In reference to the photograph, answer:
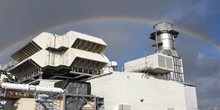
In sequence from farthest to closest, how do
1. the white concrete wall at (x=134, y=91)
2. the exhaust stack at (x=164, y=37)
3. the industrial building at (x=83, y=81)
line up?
the exhaust stack at (x=164, y=37) → the white concrete wall at (x=134, y=91) → the industrial building at (x=83, y=81)

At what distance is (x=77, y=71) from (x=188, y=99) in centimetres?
2975

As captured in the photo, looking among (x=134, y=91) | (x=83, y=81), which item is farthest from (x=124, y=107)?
(x=83, y=81)

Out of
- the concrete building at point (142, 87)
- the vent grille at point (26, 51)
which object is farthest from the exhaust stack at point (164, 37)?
the vent grille at point (26, 51)

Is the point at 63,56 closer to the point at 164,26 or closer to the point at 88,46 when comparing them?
the point at 88,46

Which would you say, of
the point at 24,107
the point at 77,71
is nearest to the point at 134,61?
the point at 77,71

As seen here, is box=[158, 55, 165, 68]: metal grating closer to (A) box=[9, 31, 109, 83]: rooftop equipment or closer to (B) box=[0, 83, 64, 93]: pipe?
(A) box=[9, 31, 109, 83]: rooftop equipment

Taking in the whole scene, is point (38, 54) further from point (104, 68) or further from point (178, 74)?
point (178, 74)

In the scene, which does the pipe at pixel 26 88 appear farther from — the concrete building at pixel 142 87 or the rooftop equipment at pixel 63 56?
the rooftop equipment at pixel 63 56

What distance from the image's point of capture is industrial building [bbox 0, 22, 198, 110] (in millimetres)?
35969

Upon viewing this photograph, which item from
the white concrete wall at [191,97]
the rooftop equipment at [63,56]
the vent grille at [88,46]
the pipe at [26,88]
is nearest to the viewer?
the pipe at [26,88]

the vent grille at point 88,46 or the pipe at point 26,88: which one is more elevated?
the vent grille at point 88,46

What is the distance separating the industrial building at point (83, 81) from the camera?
35969 mm

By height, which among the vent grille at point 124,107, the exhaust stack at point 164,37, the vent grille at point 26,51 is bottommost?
the vent grille at point 124,107

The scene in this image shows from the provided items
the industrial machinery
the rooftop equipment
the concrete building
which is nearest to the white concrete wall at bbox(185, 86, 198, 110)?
A: the concrete building
